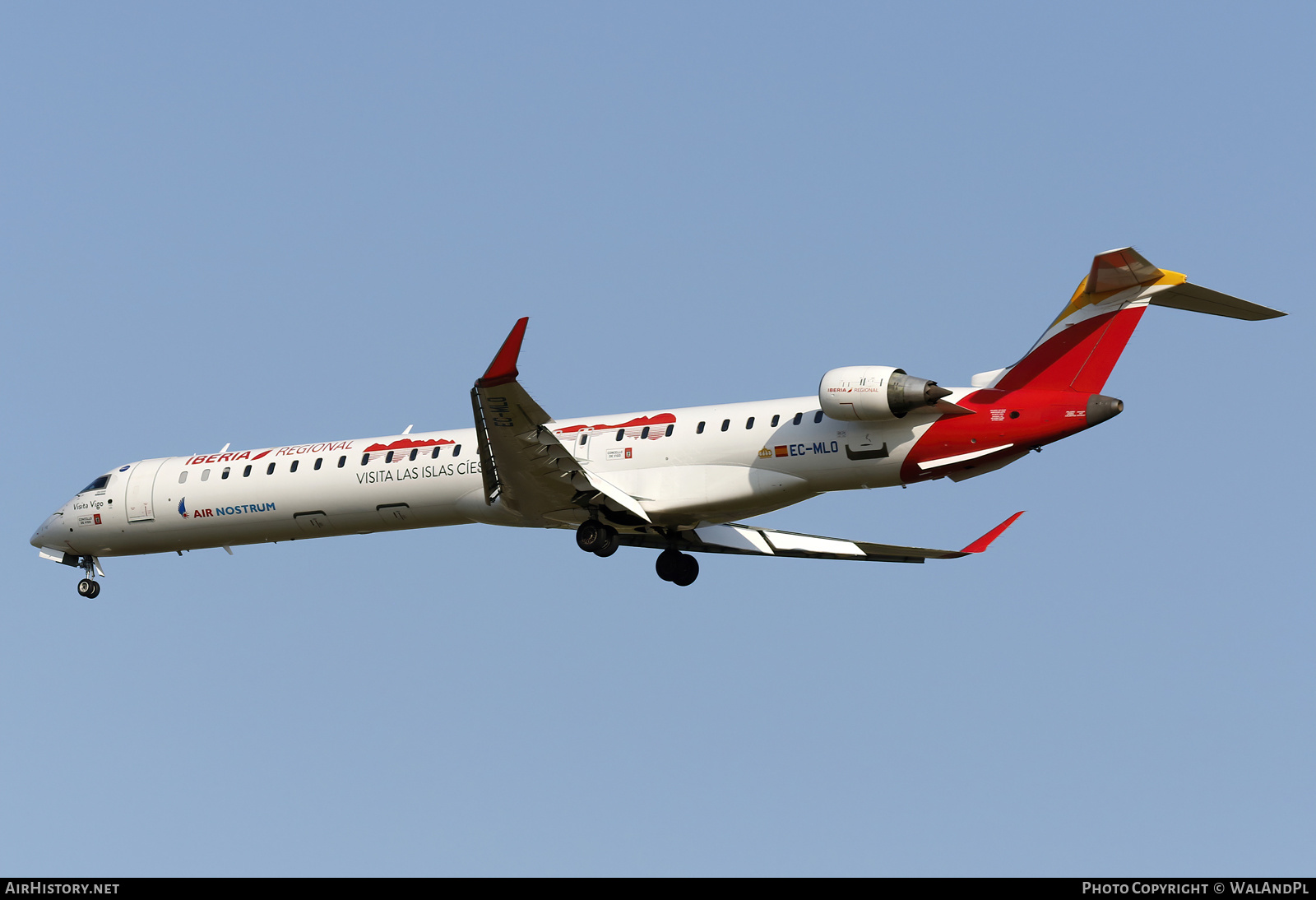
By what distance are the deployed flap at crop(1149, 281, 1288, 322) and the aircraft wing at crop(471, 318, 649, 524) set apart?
351 inches

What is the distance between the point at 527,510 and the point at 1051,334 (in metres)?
9.01

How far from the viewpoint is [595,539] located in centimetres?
2586

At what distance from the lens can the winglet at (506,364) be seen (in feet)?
73.2

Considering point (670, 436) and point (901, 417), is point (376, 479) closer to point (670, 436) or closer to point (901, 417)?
point (670, 436)

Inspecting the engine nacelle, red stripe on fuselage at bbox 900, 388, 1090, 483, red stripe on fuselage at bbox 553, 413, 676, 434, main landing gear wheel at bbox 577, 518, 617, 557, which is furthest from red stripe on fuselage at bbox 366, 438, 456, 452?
red stripe on fuselage at bbox 900, 388, 1090, 483

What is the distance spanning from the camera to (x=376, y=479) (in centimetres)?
2698

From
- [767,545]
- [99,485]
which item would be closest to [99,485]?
[99,485]

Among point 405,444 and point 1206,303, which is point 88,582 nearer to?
point 405,444

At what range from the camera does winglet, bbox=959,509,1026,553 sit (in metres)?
25.7

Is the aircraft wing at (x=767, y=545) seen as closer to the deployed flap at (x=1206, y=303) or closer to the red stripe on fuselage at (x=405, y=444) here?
the red stripe on fuselage at (x=405, y=444)

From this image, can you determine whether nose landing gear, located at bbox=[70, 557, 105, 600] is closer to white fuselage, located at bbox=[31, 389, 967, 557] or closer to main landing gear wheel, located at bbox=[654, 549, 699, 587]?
white fuselage, located at bbox=[31, 389, 967, 557]

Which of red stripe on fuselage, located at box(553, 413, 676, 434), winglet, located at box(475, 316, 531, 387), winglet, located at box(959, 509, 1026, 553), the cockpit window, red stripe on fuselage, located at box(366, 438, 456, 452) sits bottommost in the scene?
winglet, located at box(959, 509, 1026, 553)

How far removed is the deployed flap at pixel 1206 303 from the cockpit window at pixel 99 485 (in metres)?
19.4

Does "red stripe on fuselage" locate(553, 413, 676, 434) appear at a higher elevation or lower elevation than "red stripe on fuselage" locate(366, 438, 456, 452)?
lower
